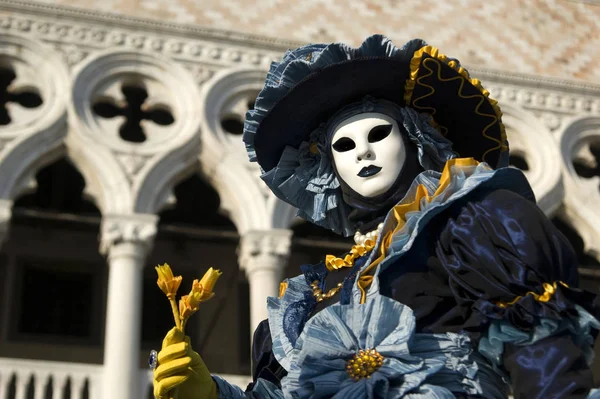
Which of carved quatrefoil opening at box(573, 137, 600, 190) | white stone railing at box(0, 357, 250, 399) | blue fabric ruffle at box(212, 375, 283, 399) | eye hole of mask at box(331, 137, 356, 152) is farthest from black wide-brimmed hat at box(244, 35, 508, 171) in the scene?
carved quatrefoil opening at box(573, 137, 600, 190)

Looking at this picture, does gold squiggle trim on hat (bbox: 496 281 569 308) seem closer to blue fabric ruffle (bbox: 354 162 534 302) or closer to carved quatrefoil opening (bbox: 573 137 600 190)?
blue fabric ruffle (bbox: 354 162 534 302)

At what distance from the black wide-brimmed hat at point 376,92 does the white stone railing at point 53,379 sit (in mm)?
3672

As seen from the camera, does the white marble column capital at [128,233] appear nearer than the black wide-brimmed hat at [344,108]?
No

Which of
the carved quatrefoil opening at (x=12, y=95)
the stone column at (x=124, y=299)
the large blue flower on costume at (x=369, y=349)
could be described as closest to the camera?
the large blue flower on costume at (x=369, y=349)

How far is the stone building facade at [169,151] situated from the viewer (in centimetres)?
604

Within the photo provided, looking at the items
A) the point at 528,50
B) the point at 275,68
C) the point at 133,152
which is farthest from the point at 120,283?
the point at 275,68

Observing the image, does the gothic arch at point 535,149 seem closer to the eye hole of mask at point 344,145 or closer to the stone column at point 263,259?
the stone column at point 263,259

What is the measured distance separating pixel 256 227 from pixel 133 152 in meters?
0.80

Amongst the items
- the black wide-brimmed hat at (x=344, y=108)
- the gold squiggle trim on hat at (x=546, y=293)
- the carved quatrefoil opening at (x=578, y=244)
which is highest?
the carved quatrefoil opening at (x=578, y=244)

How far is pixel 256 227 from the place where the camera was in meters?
6.23

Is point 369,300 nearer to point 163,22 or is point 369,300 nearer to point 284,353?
point 284,353

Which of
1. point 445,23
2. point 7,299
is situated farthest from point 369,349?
point 7,299

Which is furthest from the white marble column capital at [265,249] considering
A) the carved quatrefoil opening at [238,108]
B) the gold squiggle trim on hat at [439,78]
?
the gold squiggle trim on hat at [439,78]

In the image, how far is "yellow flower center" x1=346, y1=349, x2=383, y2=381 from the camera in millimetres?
1786
